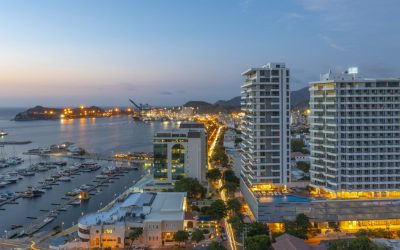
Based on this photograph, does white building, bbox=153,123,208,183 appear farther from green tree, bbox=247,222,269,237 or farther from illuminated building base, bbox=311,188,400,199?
green tree, bbox=247,222,269,237

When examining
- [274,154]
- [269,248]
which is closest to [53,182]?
[274,154]

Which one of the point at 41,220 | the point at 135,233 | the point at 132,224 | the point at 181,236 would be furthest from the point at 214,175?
the point at 135,233

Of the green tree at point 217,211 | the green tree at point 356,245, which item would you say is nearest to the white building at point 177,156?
the green tree at point 217,211

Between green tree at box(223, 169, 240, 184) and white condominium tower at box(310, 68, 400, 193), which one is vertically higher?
white condominium tower at box(310, 68, 400, 193)

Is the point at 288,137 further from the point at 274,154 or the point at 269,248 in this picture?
the point at 269,248

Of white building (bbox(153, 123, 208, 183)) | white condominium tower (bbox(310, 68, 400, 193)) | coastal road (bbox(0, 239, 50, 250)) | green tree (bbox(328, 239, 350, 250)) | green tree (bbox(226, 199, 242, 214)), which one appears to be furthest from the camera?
white building (bbox(153, 123, 208, 183))

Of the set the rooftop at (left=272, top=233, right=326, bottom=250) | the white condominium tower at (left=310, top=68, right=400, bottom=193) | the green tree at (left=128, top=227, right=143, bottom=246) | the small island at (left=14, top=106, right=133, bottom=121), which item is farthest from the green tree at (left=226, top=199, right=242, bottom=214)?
the small island at (left=14, top=106, right=133, bottom=121)

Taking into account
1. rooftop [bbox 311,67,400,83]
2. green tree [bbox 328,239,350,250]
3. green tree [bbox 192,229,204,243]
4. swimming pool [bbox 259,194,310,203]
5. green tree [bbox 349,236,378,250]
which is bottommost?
green tree [bbox 192,229,204,243]
